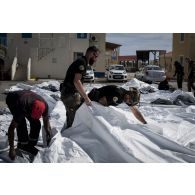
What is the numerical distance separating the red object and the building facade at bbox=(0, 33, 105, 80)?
0.60 meters

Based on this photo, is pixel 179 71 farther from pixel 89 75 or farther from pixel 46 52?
pixel 46 52

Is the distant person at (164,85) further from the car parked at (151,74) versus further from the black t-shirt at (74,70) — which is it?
the black t-shirt at (74,70)

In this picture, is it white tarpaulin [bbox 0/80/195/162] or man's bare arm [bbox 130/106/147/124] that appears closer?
white tarpaulin [bbox 0/80/195/162]

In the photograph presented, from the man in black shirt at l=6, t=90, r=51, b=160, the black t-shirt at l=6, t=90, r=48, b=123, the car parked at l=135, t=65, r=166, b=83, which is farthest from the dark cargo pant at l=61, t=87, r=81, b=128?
the car parked at l=135, t=65, r=166, b=83

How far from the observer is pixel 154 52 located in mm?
4961

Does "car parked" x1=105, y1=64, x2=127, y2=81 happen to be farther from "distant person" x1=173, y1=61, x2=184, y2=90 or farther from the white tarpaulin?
"distant person" x1=173, y1=61, x2=184, y2=90

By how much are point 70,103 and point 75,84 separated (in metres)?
0.25

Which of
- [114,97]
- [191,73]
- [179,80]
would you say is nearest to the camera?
[114,97]

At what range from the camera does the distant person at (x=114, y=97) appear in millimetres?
4559

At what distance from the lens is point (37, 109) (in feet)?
13.6

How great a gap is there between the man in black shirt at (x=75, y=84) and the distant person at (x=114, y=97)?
0.64 ft

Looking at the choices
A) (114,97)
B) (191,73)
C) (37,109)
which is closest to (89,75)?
(114,97)

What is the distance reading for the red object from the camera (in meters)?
4.14
